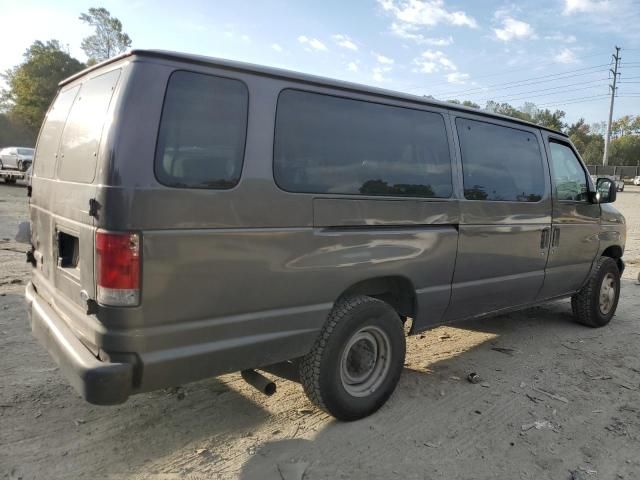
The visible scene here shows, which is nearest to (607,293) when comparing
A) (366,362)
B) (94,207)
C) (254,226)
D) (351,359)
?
(366,362)

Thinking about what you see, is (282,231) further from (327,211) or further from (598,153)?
(598,153)

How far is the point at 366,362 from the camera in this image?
137 inches

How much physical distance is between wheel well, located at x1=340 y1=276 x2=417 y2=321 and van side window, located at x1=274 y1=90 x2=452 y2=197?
0.62 meters

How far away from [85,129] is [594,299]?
5.40 m

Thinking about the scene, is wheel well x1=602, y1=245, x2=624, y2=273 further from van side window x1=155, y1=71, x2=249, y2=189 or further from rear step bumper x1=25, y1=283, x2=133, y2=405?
rear step bumper x1=25, y1=283, x2=133, y2=405

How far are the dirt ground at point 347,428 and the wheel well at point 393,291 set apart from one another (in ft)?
2.28

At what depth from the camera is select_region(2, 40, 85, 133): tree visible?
4400cm

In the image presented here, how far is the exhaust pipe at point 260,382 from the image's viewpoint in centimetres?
302

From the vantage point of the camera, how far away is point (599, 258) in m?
5.64

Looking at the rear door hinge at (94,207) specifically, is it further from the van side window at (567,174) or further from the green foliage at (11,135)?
the green foliage at (11,135)

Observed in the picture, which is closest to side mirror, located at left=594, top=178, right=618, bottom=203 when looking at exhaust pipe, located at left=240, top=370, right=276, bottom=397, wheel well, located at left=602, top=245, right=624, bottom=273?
wheel well, located at left=602, top=245, right=624, bottom=273

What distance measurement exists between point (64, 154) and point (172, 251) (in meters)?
1.12

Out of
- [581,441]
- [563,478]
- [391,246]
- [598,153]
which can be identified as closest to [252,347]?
[391,246]

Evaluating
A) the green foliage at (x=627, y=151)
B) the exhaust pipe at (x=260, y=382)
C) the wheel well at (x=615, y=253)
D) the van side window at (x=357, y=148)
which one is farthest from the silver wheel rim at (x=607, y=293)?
the green foliage at (x=627, y=151)
